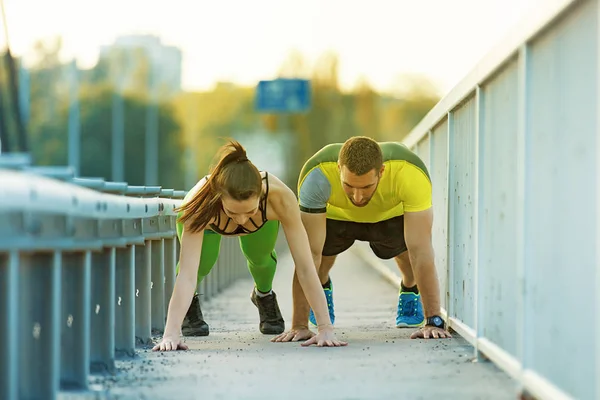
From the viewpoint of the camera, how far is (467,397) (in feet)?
19.3

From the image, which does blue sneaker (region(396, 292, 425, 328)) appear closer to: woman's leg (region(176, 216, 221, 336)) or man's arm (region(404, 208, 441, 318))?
man's arm (region(404, 208, 441, 318))

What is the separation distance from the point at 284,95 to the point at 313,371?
182ft

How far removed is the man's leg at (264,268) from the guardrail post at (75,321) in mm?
3332

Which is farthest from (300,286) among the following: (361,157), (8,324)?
(8,324)

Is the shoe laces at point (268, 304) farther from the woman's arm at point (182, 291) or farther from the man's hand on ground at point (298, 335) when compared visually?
the woman's arm at point (182, 291)

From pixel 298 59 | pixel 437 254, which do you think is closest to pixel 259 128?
pixel 298 59

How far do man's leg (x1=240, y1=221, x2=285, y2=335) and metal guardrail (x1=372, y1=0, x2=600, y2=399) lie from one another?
1569 mm

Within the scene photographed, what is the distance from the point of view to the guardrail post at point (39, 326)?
5.49 meters

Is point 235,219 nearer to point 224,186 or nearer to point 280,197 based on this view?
point 224,186

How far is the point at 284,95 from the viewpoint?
62125 millimetres

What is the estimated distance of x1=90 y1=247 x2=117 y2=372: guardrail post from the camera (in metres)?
6.88

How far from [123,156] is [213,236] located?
264 feet

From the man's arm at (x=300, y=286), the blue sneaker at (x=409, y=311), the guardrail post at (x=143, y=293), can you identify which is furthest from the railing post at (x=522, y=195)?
the blue sneaker at (x=409, y=311)

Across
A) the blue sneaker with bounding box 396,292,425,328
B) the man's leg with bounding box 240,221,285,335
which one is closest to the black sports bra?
the man's leg with bounding box 240,221,285,335
